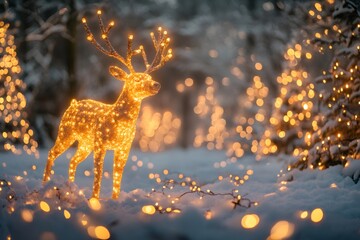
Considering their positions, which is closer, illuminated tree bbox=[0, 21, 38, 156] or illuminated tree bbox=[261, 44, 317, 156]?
illuminated tree bbox=[261, 44, 317, 156]

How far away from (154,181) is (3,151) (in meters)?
5.82

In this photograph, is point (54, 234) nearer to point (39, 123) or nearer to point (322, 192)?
point (322, 192)

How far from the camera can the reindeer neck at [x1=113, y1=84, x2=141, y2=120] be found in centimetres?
552

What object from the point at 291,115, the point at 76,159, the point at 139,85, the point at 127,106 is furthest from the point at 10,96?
the point at 291,115

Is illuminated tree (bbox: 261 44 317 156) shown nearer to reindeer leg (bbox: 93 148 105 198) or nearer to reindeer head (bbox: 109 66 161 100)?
reindeer head (bbox: 109 66 161 100)

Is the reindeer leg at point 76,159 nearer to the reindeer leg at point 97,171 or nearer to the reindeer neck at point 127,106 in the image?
the reindeer leg at point 97,171

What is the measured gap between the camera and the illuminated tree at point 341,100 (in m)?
6.64

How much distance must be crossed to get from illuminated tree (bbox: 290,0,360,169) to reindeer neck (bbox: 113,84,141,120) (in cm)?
320

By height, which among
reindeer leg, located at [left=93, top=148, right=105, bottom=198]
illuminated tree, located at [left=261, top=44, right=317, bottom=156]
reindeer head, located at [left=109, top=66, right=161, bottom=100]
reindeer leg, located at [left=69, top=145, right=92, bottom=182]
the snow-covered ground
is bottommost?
the snow-covered ground

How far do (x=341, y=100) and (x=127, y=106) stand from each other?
11.8ft

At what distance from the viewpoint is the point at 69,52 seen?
42.9 ft

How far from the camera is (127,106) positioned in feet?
18.2

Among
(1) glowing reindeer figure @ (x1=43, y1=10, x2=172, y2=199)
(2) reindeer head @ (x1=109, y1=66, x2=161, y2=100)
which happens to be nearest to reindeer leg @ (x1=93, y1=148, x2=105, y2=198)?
(1) glowing reindeer figure @ (x1=43, y1=10, x2=172, y2=199)

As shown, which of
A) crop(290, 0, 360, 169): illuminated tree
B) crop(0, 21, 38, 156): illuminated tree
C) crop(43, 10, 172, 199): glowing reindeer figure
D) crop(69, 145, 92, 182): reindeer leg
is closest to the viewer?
crop(43, 10, 172, 199): glowing reindeer figure
